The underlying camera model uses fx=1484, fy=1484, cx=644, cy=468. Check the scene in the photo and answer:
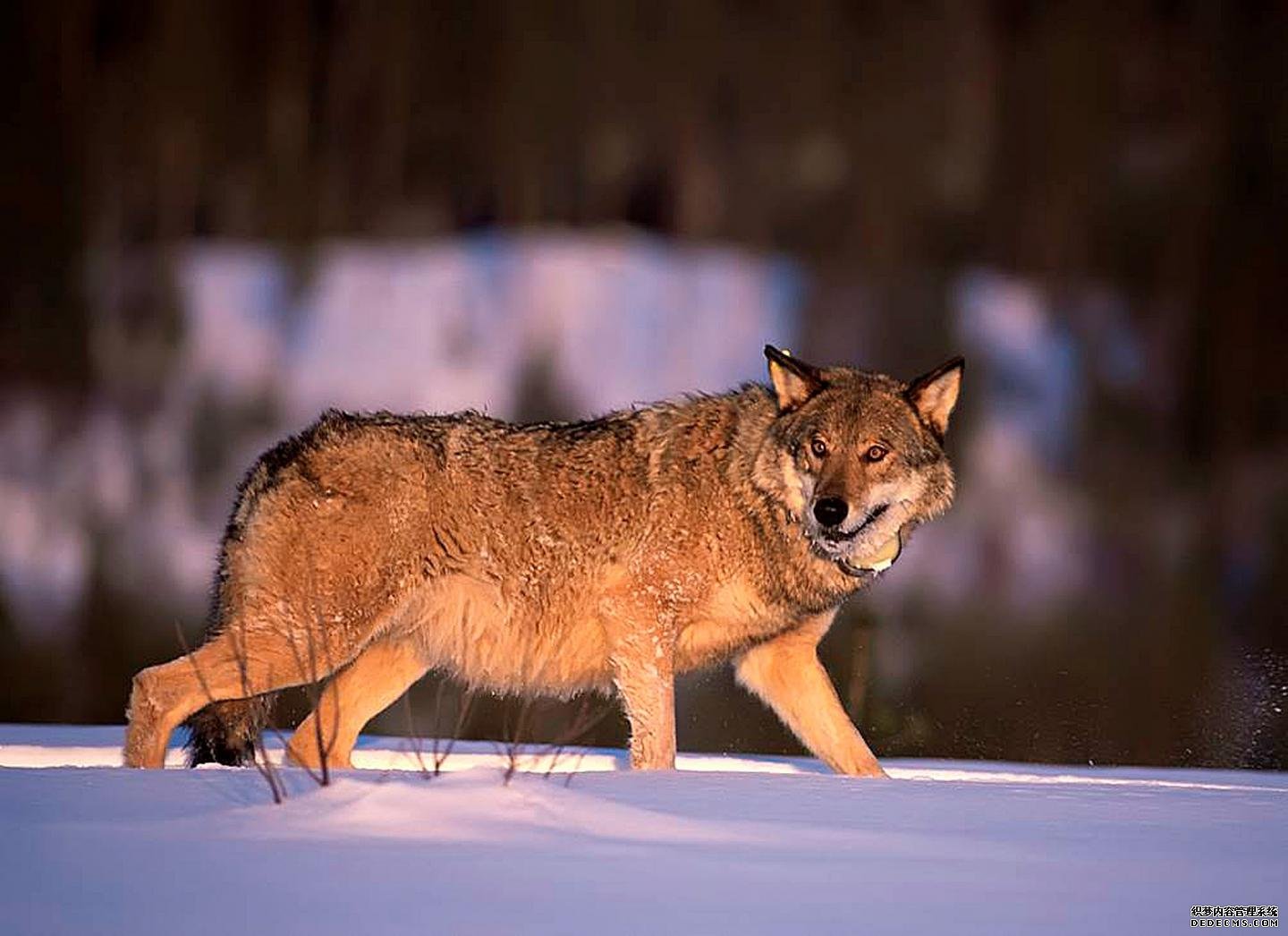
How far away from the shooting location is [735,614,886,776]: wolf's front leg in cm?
630

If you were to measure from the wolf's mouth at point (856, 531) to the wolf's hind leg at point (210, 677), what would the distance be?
200 cm

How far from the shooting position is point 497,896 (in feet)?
9.37

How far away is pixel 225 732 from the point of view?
19.5 ft

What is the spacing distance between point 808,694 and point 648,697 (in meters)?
0.83

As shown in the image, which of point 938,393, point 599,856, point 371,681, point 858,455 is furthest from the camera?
point 371,681

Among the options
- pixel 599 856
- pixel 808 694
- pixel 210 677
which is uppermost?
pixel 599 856

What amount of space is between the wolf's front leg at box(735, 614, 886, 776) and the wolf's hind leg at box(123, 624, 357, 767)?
1784mm

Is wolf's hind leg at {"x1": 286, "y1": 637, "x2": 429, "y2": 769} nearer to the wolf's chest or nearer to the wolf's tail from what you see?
the wolf's tail

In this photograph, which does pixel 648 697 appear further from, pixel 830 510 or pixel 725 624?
pixel 830 510

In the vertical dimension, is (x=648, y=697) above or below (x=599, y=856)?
below

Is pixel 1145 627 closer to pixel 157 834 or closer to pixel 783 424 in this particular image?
pixel 783 424

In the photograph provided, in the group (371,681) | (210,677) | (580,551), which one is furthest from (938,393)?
(210,677)

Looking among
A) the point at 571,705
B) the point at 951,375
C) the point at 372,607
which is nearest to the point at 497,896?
the point at 372,607

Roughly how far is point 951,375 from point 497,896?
4.02 meters
